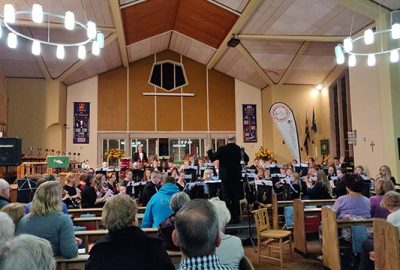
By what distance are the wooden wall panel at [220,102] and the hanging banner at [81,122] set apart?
483 cm

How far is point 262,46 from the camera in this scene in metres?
10.9

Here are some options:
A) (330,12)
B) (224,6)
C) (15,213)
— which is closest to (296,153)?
(330,12)

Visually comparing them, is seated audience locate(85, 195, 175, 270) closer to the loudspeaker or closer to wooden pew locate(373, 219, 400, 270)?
wooden pew locate(373, 219, 400, 270)

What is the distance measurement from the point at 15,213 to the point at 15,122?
36.1 ft

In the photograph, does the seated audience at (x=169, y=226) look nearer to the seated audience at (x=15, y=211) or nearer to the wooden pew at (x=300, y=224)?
the seated audience at (x=15, y=211)

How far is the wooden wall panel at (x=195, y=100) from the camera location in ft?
45.9

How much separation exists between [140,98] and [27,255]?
12862 mm

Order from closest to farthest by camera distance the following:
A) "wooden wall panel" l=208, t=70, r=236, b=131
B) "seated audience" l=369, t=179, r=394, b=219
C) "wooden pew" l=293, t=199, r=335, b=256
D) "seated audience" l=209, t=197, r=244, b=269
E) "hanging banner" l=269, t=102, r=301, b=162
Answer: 1. "seated audience" l=209, t=197, r=244, b=269
2. "seated audience" l=369, t=179, r=394, b=219
3. "wooden pew" l=293, t=199, r=335, b=256
4. "hanging banner" l=269, t=102, r=301, b=162
5. "wooden wall panel" l=208, t=70, r=236, b=131

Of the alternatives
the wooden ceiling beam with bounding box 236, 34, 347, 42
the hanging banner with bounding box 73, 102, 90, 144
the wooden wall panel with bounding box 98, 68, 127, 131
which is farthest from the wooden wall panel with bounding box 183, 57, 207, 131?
the wooden ceiling beam with bounding box 236, 34, 347, 42

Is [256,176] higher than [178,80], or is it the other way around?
[178,80]

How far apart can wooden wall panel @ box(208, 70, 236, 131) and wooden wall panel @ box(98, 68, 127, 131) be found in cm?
346

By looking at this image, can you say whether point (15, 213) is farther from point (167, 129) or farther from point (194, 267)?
point (167, 129)

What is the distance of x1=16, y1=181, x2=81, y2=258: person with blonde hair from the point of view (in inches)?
91.2

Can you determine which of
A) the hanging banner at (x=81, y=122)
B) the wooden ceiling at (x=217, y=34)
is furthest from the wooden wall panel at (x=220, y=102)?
the hanging banner at (x=81, y=122)
